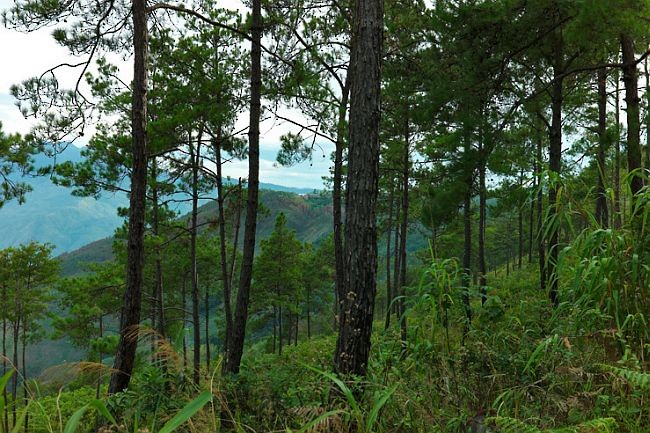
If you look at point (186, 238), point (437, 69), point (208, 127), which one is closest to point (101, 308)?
point (186, 238)

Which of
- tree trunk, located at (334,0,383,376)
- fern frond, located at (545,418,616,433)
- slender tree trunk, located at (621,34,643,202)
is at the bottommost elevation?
fern frond, located at (545,418,616,433)

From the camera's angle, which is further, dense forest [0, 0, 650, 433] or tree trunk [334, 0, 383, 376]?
tree trunk [334, 0, 383, 376]

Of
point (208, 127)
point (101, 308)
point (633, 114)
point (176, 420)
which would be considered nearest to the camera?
point (176, 420)

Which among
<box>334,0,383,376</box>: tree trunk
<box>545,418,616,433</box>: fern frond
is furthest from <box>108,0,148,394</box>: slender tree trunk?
<box>545,418,616,433</box>: fern frond

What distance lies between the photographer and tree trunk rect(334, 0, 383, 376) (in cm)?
374

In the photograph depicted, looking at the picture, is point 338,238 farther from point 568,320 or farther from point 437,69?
point 568,320

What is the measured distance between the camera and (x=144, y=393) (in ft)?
8.99

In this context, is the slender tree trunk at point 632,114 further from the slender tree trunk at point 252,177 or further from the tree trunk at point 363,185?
the slender tree trunk at point 252,177

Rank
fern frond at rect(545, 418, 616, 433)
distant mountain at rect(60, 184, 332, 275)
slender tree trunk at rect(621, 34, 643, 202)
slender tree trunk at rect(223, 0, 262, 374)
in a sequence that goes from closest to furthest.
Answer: fern frond at rect(545, 418, 616, 433) → slender tree trunk at rect(223, 0, 262, 374) → slender tree trunk at rect(621, 34, 643, 202) → distant mountain at rect(60, 184, 332, 275)

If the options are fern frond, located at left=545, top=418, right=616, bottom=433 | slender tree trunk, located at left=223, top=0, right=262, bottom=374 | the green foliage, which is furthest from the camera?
the green foliage

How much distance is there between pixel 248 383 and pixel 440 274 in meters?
1.60

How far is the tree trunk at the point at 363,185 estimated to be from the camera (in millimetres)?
3736

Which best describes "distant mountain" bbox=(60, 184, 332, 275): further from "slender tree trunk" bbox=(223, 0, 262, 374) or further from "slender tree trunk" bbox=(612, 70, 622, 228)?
"slender tree trunk" bbox=(223, 0, 262, 374)

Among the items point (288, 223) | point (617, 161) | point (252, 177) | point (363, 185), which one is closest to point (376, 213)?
point (363, 185)
